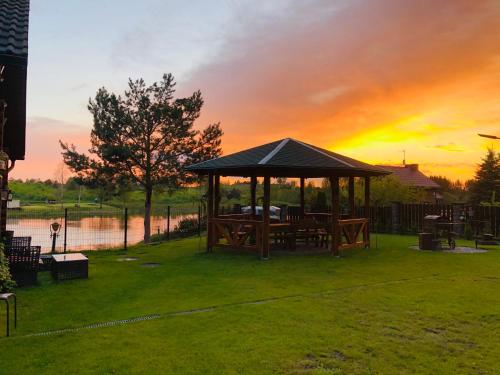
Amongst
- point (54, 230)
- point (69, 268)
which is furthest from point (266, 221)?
point (54, 230)

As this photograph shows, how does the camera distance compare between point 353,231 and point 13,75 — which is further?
point 353,231

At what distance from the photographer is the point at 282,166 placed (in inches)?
386

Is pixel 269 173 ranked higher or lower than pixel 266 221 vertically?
higher

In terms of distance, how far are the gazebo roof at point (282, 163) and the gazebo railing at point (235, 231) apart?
1434 millimetres

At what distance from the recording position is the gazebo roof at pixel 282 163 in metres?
10.1

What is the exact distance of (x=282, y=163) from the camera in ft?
32.4

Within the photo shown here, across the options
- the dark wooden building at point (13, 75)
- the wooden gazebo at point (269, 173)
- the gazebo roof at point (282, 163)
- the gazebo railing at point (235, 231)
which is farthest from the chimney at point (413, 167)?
the dark wooden building at point (13, 75)

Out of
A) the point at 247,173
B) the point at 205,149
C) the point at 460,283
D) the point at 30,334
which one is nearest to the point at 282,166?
the point at 247,173

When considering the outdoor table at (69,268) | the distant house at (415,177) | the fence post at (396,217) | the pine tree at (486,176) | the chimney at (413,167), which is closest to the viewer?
the outdoor table at (69,268)

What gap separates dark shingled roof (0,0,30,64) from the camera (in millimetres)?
5875

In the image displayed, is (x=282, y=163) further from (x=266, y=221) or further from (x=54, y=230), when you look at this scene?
(x=54, y=230)

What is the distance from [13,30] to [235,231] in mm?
7003

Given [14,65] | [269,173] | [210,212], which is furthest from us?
[210,212]

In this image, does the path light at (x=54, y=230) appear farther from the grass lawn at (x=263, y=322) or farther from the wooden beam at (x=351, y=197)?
the wooden beam at (x=351, y=197)
